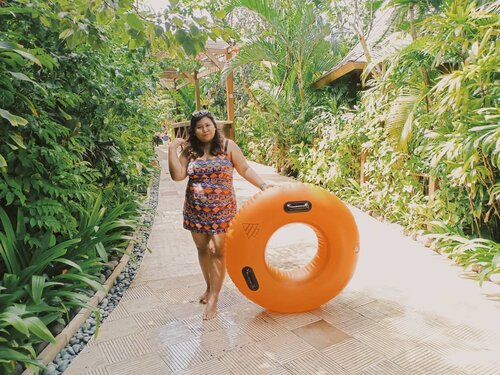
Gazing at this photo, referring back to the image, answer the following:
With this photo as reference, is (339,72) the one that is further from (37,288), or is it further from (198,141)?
(37,288)

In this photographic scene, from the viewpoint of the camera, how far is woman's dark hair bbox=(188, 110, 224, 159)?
273cm

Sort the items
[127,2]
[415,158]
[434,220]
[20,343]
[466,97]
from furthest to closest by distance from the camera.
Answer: [415,158], [434,220], [466,97], [20,343], [127,2]

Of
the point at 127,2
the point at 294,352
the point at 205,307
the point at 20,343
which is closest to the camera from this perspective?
the point at 127,2

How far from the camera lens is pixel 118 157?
12.3 feet

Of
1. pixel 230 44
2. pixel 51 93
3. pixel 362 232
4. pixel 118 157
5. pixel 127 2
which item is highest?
pixel 230 44

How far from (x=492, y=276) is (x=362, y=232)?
174cm

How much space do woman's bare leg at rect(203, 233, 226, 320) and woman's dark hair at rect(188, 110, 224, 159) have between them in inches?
24.6

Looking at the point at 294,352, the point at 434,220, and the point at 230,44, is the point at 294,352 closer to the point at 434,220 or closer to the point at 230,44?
the point at 434,220

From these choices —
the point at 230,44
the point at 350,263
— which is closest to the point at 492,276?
the point at 350,263

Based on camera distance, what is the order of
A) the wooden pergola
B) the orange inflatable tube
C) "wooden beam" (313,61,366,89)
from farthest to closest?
the wooden pergola, "wooden beam" (313,61,366,89), the orange inflatable tube

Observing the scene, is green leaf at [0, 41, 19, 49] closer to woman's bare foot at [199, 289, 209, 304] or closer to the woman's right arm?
the woman's right arm

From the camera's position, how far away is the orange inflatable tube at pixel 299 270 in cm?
254

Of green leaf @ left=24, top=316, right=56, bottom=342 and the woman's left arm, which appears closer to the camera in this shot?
green leaf @ left=24, top=316, right=56, bottom=342

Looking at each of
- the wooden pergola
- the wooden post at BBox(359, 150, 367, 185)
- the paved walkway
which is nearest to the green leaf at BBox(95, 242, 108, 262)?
the paved walkway
